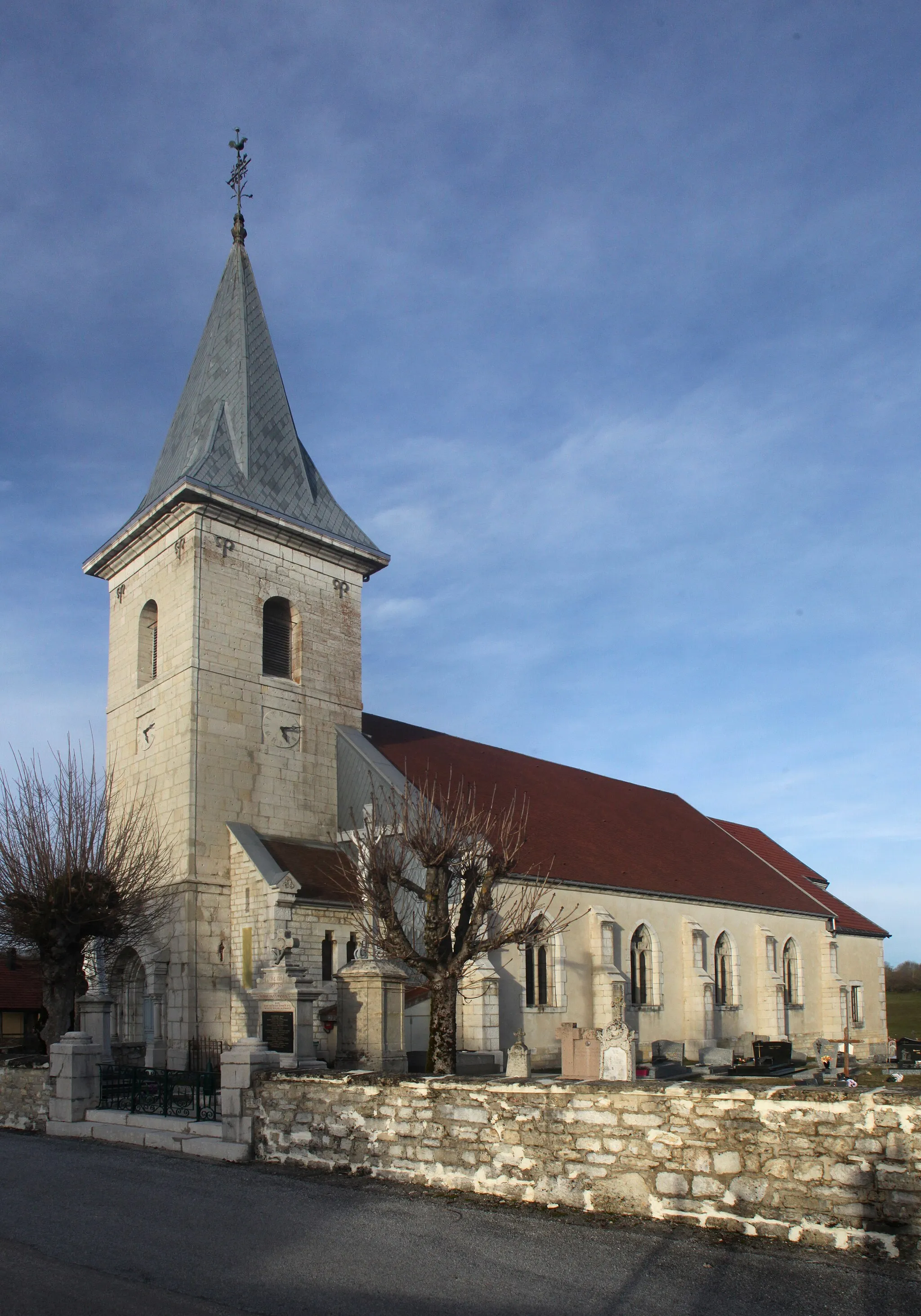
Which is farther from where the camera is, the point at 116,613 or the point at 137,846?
the point at 116,613

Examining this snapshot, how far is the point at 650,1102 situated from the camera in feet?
28.7

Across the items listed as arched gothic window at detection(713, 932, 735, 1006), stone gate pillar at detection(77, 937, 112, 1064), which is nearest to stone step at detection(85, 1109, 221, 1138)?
stone gate pillar at detection(77, 937, 112, 1064)

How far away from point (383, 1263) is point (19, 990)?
105ft

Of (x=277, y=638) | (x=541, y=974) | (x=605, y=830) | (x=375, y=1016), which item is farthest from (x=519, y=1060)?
(x=605, y=830)

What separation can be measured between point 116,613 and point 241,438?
5.80 meters

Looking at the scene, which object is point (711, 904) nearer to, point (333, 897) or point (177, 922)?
point (333, 897)

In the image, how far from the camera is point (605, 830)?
3153 cm

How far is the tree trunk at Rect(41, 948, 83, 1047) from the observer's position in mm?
19984

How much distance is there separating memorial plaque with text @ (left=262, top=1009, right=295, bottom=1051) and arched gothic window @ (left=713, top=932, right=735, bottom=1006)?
61.1 feet

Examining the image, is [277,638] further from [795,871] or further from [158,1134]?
[795,871]

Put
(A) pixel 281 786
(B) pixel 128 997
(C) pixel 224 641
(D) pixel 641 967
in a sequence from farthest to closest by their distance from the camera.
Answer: (D) pixel 641 967 → (A) pixel 281 786 → (C) pixel 224 641 → (B) pixel 128 997

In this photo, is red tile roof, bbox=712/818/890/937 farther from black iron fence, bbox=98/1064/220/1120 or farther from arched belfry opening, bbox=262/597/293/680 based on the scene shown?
black iron fence, bbox=98/1064/220/1120

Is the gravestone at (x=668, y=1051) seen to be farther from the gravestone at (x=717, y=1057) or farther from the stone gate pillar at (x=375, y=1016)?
the stone gate pillar at (x=375, y=1016)

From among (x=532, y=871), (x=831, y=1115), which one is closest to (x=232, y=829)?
(x=532, y=871)
